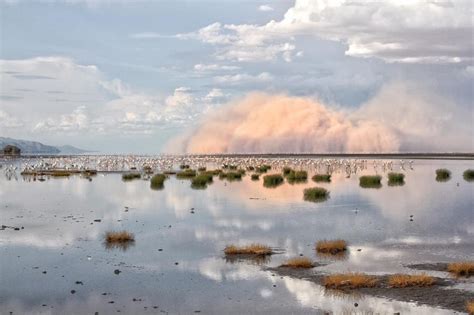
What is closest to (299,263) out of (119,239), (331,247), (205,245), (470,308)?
(331,247)

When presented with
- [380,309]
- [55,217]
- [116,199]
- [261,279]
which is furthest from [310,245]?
[116,199]

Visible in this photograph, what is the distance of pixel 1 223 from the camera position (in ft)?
113

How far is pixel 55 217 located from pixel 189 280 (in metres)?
19.5

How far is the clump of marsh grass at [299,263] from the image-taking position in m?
21.4

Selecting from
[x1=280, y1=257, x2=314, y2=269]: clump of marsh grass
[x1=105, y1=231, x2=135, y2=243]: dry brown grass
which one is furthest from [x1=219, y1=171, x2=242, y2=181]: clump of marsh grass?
[x1=280, y1=257, x2=314, y2=269]: clump of marsh grass

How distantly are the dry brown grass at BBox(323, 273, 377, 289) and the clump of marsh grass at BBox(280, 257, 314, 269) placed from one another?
95.6 inches

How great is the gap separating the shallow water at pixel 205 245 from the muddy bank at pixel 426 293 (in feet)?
1.73

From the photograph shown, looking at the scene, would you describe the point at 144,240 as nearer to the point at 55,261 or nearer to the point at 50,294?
the point at 55,261

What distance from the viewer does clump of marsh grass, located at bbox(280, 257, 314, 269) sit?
21.4m

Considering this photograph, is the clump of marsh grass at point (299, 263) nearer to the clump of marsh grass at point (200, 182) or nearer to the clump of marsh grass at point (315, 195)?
the clump of marsh grass at point (315, 195)

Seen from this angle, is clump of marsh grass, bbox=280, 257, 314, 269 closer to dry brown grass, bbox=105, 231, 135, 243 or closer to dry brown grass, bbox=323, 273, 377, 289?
dry brown grass, bbox=323, 273, 377, 289

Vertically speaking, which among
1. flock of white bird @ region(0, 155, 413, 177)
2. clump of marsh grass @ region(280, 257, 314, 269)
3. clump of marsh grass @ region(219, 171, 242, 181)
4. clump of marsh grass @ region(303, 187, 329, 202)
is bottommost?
clump of marsh grass @ region(280, 257, 314, 269)

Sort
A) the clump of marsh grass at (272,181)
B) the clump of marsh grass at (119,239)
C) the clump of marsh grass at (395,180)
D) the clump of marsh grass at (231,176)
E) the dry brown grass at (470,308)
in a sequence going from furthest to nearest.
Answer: the clump of marsh grass at (231,176)
the clump of marsh grass at (272,181)
the clump of marsh grass at (395,180)
the clump of marsh grass at (119,239)
the dry brown grass at (470,308)

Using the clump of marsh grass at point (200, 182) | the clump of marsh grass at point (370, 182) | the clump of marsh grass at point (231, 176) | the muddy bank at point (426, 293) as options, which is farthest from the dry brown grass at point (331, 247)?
the clump of marsh grass at point (231, 176)
